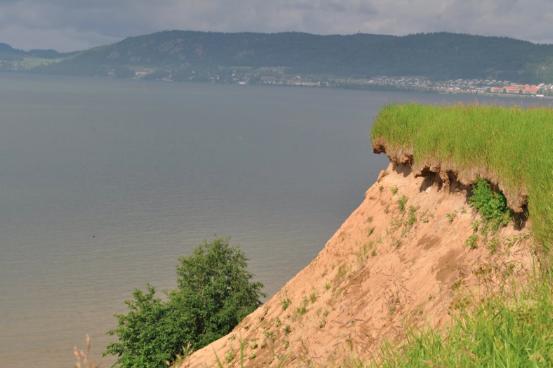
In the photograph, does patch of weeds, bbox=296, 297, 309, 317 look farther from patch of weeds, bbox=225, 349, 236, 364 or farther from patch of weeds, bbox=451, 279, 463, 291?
patch of weeds, bbox=451, 279, 463, 291

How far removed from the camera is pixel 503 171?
14320 mm

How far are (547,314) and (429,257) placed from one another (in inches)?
350

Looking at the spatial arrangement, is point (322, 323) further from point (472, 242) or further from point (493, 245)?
point (493, 245)

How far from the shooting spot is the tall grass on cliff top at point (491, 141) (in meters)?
12.6

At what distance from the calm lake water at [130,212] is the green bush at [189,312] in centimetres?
962

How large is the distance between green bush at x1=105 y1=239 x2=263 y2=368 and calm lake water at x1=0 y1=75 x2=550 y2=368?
31.6ft

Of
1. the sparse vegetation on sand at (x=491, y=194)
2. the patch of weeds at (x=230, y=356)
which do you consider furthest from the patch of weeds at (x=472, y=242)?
the patch of weeds at (x=230, y=356)

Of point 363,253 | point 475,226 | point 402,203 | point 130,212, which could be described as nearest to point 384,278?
point 363,253

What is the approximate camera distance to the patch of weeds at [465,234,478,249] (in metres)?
14.9

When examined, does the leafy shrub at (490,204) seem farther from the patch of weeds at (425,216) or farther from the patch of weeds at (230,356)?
the patch of weeds at (230,356)

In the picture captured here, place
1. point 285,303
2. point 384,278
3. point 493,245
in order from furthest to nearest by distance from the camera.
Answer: point 285,303 < point 384,278 < point 493,245

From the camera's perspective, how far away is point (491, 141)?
49.8ft

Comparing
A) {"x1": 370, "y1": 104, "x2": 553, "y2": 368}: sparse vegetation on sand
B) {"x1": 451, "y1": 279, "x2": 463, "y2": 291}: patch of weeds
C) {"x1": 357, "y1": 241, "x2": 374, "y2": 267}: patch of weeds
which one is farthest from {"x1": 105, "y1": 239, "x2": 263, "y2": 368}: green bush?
{"x1": 451, "y1": 279, "x2": 463, "y2": 291}: patch of weeds

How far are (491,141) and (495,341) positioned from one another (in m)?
9.22
